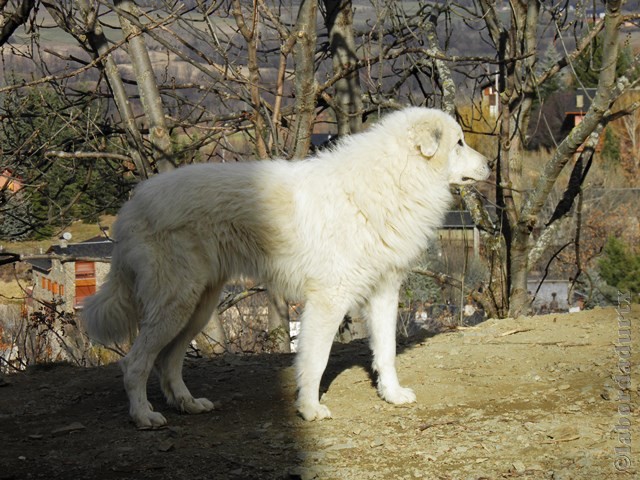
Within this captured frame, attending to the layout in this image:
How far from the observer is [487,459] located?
15.4ft

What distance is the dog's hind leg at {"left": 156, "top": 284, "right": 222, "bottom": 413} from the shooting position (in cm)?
602

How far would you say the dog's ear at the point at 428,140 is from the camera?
19.6 feet

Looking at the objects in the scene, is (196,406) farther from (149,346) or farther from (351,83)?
(351,83)

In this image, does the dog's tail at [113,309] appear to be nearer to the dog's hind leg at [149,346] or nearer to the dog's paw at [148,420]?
the dog's hind leg at [149,346]

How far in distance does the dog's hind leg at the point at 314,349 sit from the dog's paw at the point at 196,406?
754mm

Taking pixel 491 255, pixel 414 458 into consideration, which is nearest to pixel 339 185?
pixel 414 458

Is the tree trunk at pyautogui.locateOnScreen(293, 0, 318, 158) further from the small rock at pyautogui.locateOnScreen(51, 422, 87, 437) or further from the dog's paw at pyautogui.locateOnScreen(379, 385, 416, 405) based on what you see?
the small rock at pyautogui.locateOnScreen(51, 422, 87, 437)

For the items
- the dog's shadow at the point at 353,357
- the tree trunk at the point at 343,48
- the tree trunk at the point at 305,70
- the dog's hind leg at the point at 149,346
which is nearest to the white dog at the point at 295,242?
the dog's hind leg at the point at 149,346

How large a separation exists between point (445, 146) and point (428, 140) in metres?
0.20

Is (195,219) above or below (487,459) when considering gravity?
above

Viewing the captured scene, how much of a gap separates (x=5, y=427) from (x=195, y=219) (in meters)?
2.07

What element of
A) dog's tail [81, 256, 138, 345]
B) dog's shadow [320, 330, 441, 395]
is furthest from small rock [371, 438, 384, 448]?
dog's tail [81, 256, 138, 345]

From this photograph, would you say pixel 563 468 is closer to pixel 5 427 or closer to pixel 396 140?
pixel 396 140

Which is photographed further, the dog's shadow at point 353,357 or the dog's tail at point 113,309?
the dog's shadow at point 353,357
